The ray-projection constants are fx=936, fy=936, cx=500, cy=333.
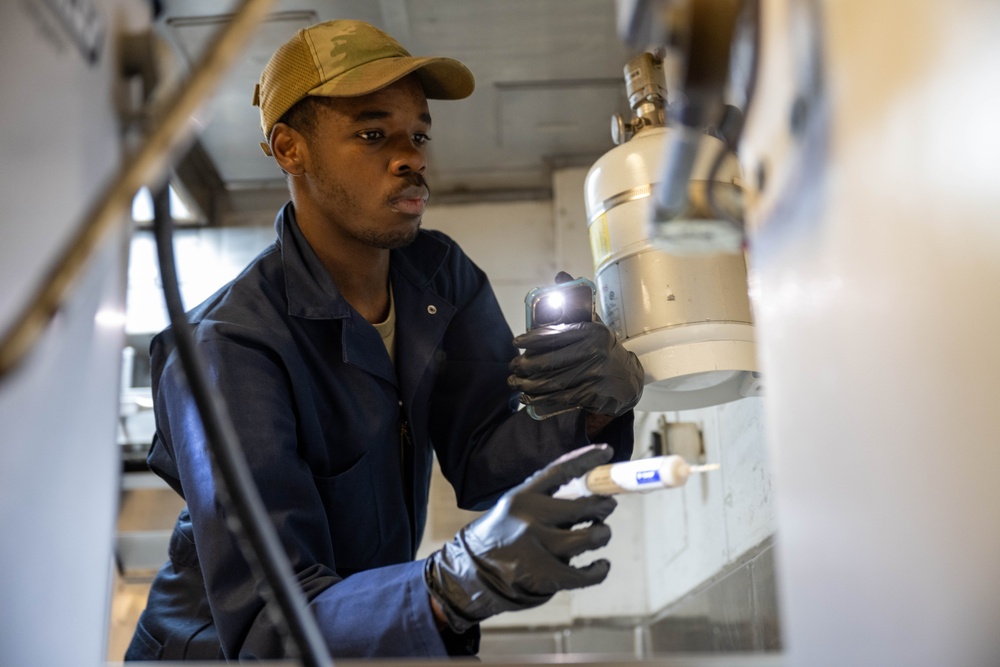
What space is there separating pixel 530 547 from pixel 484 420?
661mm

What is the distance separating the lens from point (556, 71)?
2.40m

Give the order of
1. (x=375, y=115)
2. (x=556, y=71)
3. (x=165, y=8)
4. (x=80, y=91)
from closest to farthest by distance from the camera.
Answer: (x=80, y=91)
(x=375, y=115)
(x=165, y=8)
(x=556, y=71)

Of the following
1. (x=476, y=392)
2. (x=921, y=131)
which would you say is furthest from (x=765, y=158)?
(x=476, y=392)

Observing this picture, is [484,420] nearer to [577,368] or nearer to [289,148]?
[577,368]

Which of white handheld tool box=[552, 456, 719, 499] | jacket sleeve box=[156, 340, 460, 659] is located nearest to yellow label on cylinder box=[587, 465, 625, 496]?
white handheld tool box=[552, 456, 719, 499]

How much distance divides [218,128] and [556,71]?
3.20 feet

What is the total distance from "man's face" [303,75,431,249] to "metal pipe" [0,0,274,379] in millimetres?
1031

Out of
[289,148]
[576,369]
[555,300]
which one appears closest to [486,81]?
[289,148]

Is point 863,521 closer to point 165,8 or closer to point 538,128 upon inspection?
point 165,8

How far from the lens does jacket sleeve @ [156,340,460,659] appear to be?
929 millimetres

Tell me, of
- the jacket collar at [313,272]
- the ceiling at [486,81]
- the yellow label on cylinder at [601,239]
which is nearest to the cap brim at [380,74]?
the jacket collar at [313,272]

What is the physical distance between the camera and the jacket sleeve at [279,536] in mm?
929

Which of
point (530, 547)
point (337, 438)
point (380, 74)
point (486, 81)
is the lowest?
point (530, 547)

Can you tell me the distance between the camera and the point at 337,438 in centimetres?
136
